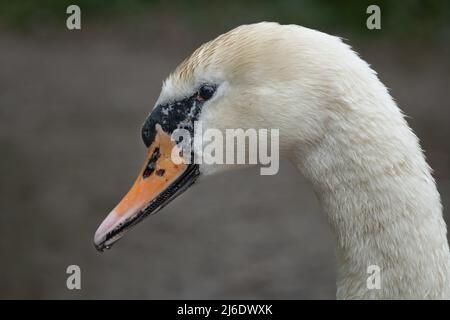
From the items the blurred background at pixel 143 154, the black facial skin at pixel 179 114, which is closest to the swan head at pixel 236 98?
the black facial skin at pixel 179 114

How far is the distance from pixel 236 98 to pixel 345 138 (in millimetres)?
354

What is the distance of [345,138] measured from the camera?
2104 mm

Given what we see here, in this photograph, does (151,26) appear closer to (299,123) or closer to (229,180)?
(229,180)

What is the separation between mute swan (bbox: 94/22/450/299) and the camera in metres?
2.09

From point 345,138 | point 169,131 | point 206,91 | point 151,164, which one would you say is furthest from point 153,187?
point 345,138

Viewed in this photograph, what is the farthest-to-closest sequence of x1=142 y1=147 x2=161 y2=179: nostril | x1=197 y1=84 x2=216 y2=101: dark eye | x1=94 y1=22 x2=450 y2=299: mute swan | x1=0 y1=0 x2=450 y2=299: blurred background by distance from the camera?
x1=0 y1=0 x2=450 y2=299: blurred background
x1=142 y1=147 x2=161 y2=179: nostril
x1=197 y1=84 x2=216 y2=101: dark eye
x1=94 y1=22 x2=450 y2=299: mute swan

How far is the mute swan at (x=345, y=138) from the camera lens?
209 centimetres

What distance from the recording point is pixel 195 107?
2316 millimetres

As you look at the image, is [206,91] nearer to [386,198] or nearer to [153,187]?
[153,187]

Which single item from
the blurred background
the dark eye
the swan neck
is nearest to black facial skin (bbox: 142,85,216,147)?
the dark eye

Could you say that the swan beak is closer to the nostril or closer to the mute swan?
the nostril

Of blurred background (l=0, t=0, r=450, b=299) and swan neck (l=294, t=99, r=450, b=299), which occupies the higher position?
blurred background (l=0, t=0, r=450, b=299)

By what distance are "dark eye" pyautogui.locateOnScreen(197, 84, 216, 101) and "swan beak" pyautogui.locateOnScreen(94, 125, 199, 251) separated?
19 cm

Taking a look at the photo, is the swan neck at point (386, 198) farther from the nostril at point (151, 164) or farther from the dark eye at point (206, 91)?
the nostril at point (151, 164)
